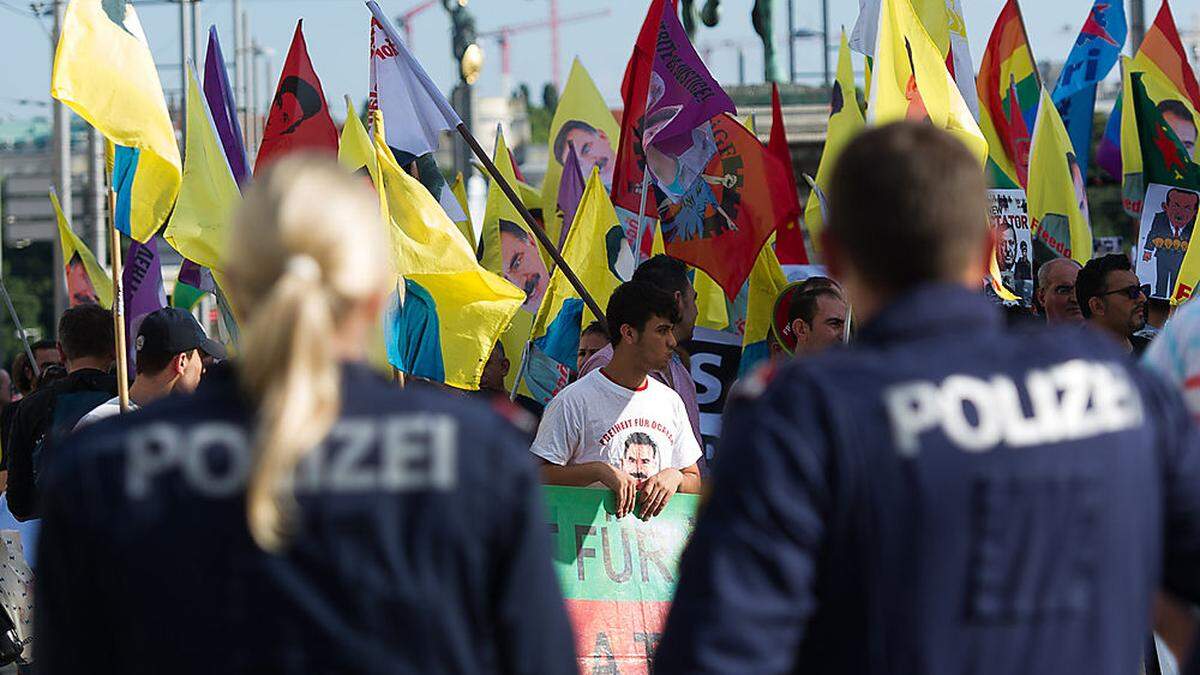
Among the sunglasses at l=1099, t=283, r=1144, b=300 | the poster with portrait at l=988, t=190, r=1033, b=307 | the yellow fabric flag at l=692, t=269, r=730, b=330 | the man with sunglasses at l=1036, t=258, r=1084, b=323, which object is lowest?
the sunglasses at l=1099, t=283, r=1144, b=300

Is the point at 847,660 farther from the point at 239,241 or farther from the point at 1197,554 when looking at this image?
the point at 239,241

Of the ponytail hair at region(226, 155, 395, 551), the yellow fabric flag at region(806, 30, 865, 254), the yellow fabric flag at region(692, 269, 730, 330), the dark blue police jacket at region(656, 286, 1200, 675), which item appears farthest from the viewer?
the yellow fabric flag at region(806, 30, 865, 254)

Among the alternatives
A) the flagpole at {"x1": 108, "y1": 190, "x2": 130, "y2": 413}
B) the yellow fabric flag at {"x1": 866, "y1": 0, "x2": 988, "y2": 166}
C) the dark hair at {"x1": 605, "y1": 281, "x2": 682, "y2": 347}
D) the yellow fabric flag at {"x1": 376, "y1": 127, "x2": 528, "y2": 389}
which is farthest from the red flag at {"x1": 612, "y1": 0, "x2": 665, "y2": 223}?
the dark hair at {"x1": 605, "y1": 281, "x2": 682, "y2": 347}

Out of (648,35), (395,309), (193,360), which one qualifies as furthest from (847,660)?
(648,35)

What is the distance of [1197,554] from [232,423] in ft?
4.69

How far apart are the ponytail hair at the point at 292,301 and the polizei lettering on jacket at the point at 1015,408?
751 millimetres

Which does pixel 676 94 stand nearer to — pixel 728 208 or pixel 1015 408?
pixel 728 208

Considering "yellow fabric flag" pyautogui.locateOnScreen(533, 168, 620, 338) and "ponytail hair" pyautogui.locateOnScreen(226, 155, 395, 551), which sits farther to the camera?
"yellow fabric flag" pyautogui.locateOnScreen(533, 168, 620, 338)

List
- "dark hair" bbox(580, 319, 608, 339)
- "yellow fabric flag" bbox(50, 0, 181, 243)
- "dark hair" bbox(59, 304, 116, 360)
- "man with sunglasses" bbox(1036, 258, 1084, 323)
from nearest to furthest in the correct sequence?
"dark hair" bbox(59, 304, 116, 360), "yellow fabric flag" bbox(50, 0, 181, 243), "dark hair" bbox(580, 319, 608, 339), "man with sunglasses" bbox(1036, 258, 1084, 323)

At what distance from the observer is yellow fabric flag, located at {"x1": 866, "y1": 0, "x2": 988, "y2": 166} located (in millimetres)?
8508

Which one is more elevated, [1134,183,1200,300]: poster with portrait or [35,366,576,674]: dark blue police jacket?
[1134,183,1200,300]: poster with portrait

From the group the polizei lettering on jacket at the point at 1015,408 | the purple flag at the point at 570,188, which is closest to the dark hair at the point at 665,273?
the purple flag at the point at 570,188

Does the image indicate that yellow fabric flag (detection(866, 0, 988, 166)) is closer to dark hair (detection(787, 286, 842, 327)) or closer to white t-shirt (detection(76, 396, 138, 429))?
dark hair (detection(787, 286, 842, 327))

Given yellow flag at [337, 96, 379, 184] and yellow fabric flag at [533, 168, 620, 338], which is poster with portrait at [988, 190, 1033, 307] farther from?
yellow flag at [337, 96, 379, 184]
